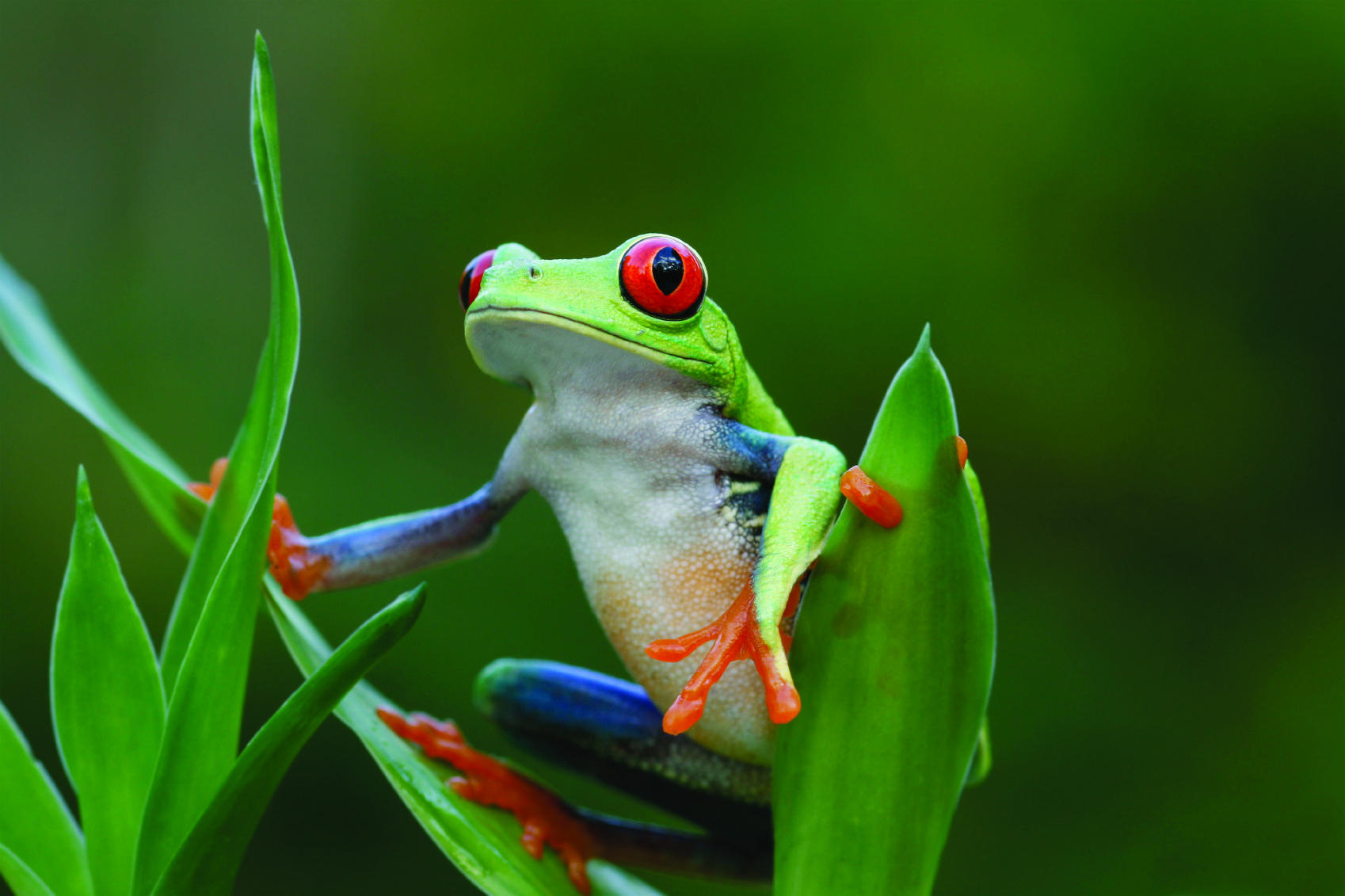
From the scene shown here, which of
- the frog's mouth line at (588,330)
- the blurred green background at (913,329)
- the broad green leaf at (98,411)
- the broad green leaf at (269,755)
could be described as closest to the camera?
the broad green leaf at (269,755)

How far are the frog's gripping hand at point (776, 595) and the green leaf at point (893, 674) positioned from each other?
0.02 m

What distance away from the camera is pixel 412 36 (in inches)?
114

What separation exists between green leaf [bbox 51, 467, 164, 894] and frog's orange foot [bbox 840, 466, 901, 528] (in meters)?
0.50

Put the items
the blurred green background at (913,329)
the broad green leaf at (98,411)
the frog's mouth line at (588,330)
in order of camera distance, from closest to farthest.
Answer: the frog's mouth line at (588,330)
the broad green leaf at (98,411)
the blurred green background at (913,329)

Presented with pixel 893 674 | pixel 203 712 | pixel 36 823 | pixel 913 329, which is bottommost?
pixel 36 823

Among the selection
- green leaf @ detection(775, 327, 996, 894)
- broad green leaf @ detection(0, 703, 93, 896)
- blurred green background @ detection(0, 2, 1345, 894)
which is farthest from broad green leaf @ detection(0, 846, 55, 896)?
blurred green background @ detection(0, 2, 1345, 894)

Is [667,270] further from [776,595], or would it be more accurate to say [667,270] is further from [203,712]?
[203,712]

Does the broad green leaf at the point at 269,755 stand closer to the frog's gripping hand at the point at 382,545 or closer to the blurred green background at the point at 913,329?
the frog's gripping hand at the point at 382,545

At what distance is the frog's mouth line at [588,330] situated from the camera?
26.8 inches

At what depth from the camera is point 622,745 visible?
2.89 ft

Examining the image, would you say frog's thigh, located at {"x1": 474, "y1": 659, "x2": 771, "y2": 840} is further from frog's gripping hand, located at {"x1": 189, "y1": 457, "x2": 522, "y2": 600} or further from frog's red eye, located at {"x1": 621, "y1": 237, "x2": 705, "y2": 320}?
frog's red eye, located at {"x1": 621, "y1": 237, "x2": 705, "y2": 320}

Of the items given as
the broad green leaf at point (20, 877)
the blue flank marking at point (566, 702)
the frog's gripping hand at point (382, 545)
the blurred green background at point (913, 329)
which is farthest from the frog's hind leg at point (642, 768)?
the blurred green background at point (913, 329)

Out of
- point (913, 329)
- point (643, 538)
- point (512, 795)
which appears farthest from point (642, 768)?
point (913, 329)

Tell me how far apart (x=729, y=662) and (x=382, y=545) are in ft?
1.12
